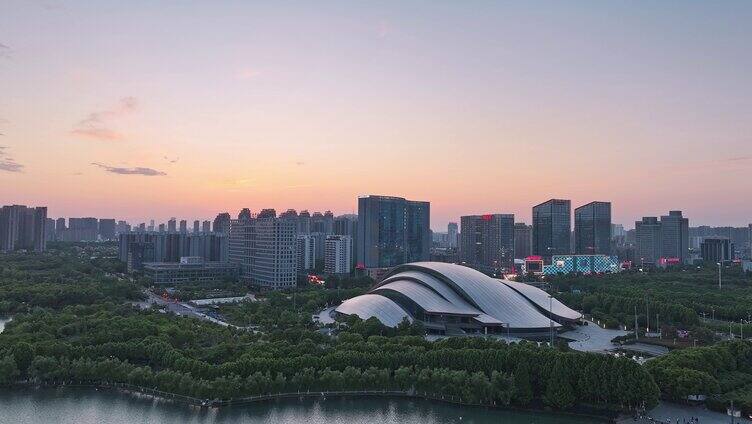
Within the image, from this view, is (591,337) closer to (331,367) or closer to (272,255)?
(331,367)

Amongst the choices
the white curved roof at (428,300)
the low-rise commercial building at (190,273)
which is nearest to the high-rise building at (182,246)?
the low-rise commercial building at (190,273)

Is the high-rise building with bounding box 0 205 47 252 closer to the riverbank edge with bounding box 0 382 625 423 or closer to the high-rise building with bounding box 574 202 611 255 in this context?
the riverbank edge with bounding box 0 382 625 423

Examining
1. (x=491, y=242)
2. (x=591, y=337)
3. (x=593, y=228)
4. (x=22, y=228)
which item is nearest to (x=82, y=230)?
(x=22, y=228)

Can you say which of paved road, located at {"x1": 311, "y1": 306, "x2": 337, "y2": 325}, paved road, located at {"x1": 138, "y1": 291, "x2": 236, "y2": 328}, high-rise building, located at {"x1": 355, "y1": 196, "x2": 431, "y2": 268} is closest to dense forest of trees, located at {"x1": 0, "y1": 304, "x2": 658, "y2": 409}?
paved road, located at {"x1": 311, "y1": 306, "x2": 337, "y2": 325}

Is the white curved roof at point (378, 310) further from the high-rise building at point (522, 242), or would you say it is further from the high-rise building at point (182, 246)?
the high-rise building at point (522, 242)

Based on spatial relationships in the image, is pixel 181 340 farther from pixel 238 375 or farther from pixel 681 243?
pixel 681 243

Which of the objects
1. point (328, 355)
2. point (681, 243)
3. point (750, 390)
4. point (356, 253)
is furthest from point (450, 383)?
point (681, 243)
